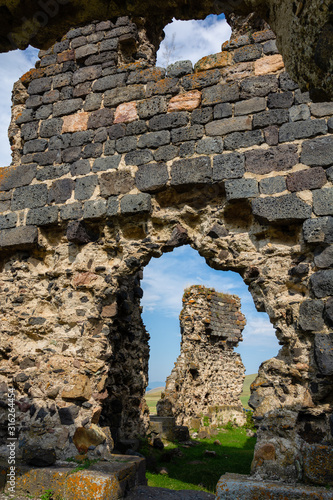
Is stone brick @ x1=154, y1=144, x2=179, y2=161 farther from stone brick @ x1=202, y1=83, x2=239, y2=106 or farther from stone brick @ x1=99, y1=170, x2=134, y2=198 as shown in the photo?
stone brick @ x1=202, y1=83, x2=239, y2=106

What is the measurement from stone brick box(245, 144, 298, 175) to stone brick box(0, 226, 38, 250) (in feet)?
8.46

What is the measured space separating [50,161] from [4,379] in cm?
264

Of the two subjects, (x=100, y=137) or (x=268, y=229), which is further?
(x=100, y=137)

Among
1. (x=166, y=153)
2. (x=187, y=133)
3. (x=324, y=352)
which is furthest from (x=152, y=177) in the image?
(x=324, y=352)

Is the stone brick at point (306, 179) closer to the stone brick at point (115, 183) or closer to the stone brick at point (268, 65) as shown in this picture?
the stone brick at point (268, 65)

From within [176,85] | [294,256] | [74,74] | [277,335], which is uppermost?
[74,74]

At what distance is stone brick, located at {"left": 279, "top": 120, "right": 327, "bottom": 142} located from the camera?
3.87 meters

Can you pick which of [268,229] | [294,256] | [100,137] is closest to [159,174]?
[100,137]

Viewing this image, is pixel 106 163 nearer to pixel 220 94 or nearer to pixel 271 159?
pixel 220 94

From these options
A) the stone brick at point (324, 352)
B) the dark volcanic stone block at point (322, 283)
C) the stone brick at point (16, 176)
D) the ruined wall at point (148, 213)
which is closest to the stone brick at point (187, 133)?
the ruined wall at point (148, 213)

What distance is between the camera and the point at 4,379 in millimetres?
4324

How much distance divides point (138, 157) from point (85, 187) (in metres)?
0.72

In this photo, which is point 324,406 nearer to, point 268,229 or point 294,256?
point 294,256

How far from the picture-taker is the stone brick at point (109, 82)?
488cm
